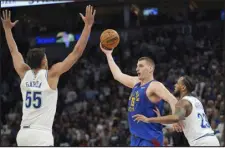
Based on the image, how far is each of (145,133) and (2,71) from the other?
40.2 ft

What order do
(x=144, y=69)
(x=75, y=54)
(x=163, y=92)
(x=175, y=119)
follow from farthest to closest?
(x=144, y=69) → (x=163, y=92) → (x=175, y=119) → (x=75, y=54)

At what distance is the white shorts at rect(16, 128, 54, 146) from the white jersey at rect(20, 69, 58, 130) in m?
0.06

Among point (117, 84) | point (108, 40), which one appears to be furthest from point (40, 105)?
point (117, 84)

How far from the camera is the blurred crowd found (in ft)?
47.2

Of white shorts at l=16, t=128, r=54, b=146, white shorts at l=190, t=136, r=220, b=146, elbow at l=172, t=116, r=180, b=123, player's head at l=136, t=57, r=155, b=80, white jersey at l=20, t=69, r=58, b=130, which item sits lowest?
white shorts at l=190, t=136, r=220, b=146

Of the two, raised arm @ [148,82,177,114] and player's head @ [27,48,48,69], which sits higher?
player's head @ [27,48,48,69]

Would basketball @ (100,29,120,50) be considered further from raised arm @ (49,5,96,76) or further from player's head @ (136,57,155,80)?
raised arm @ (49,5,96,76)

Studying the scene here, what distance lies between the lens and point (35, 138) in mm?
5836

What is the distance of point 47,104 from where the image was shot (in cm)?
591

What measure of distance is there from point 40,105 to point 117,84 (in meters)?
10.6

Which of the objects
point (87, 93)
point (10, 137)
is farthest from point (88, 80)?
point (10, 137)

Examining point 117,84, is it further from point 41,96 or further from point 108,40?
point 41,96

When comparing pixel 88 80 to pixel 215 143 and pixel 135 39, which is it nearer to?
pixel 135 39

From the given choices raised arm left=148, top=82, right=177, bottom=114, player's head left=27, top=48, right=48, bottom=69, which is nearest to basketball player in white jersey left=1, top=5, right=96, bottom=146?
player's head left=27, top=48, right=48, bottom=69
